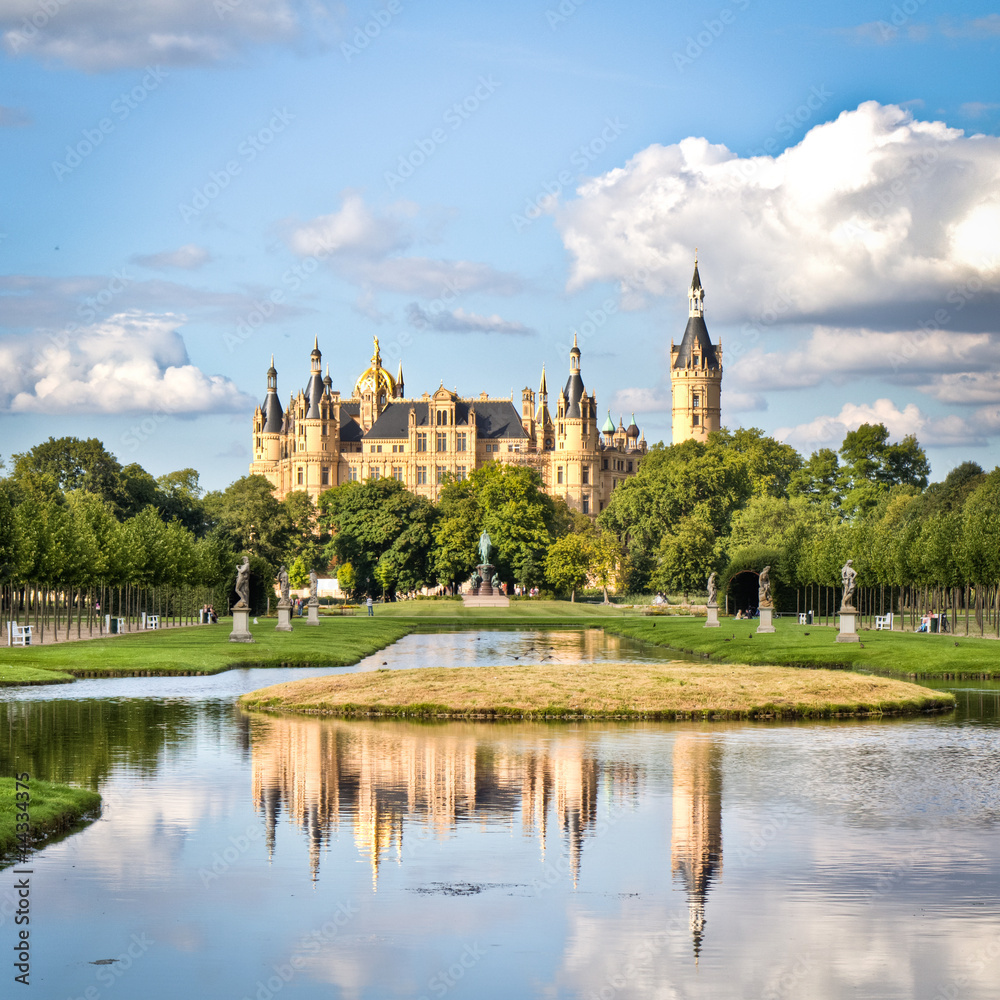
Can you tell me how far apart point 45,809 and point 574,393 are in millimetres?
175582

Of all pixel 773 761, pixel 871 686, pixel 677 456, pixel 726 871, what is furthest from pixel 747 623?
pixel 677 456

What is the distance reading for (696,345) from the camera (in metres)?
193

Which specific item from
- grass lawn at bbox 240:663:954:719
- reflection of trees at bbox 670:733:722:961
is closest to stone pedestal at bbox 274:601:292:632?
grass lawn at bbox 240:663:954:719

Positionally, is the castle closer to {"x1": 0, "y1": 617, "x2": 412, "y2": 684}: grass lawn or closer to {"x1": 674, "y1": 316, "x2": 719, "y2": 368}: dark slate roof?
{"x1": 674, "y1": 316, "x2": 719, "y2": 368}: dark slate roof

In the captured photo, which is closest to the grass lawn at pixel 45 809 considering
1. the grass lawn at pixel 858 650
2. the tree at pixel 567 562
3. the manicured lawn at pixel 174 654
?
the manicured lawn at pixel 174 654

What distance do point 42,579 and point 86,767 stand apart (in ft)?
121

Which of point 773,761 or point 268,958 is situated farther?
point 773,761

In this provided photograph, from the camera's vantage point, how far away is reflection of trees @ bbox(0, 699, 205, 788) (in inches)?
812

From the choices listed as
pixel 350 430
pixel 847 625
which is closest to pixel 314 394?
pixel 350 430

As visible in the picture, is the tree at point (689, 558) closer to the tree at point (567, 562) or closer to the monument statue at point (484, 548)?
the tree at point (567, 562)

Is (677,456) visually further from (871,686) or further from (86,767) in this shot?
(86,767)

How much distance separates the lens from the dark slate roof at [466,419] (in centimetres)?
19100

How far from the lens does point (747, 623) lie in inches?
2717

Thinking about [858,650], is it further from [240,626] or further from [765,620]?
[240,626]
